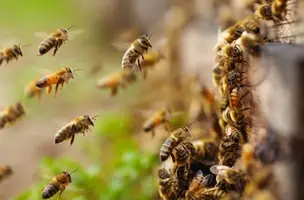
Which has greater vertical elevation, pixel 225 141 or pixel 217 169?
pixel 225 141

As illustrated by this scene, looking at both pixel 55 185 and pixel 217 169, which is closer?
pixel 217 169

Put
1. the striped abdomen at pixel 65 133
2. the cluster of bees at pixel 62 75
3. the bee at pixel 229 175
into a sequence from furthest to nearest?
the striped abdomen at pixel 65 133 < the cluster of bees at pixel 62 75 < the bee at pixel 229 175

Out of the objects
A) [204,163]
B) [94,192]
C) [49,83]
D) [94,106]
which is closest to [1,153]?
[94,106]

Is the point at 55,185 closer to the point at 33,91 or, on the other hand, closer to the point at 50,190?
the point at 50,190

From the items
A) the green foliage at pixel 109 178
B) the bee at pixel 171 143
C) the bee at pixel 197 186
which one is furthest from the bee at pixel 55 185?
the bee at pixel 197 186

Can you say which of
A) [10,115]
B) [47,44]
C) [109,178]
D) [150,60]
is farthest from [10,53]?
[109,178]

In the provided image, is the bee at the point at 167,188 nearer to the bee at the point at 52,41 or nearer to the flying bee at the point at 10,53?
the bee at the point at 52,41

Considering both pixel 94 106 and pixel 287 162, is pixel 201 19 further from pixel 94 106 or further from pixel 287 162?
pixel 287 162
